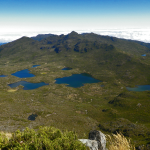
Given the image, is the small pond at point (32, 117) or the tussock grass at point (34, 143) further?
the small pond at point (32, 117)

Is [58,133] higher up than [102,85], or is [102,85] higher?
[58,133]

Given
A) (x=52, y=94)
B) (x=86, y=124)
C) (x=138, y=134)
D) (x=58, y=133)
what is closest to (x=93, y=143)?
(x=58, y=133)

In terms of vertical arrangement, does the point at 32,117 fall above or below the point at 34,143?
below

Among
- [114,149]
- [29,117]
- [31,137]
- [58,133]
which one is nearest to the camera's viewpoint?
[114,149]

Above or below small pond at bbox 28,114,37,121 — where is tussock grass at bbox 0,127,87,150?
above

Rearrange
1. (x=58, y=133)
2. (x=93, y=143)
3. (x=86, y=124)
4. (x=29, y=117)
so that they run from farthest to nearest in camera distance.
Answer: (x=29, y=117) → (x=86, y=124) → (x=93, y=143) → (x=58, y=133)

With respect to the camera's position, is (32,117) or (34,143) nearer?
(34,143)

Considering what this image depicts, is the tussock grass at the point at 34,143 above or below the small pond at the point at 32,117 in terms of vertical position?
above

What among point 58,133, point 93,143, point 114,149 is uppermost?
point 114,149

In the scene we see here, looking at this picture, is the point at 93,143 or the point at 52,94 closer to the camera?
the point at 93,143

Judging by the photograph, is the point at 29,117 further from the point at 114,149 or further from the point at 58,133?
the point at 114,149

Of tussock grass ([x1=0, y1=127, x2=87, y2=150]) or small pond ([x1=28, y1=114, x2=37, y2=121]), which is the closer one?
tussock grass ([x1=0, y1=127, x2=87, y2=150])
